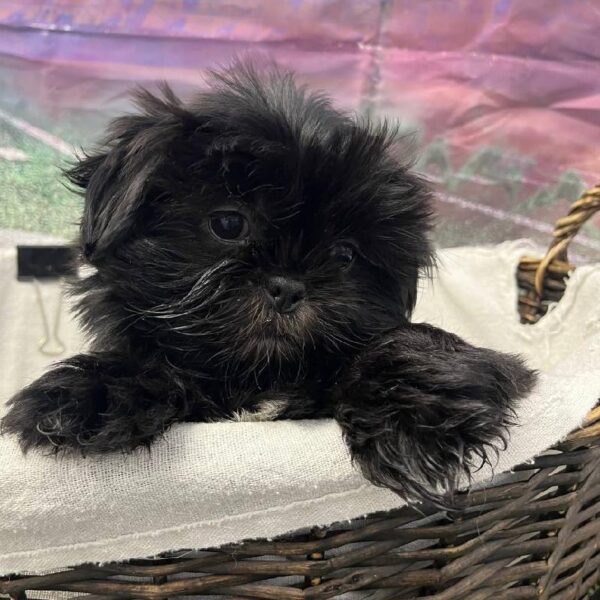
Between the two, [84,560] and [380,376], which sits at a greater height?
[380,376]

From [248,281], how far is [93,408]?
1.09 feet

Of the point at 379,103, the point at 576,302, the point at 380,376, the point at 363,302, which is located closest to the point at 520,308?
the point at 576,302

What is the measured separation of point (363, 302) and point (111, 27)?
2.02 meters

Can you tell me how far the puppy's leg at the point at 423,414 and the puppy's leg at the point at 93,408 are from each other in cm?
30

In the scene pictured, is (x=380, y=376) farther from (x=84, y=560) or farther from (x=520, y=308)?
(x=520, y=308)

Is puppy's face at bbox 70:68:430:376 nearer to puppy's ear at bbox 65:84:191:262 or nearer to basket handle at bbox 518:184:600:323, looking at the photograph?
puppy's ear at bbox 65:84:191:262

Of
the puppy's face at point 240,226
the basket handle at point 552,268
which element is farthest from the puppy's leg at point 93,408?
the basket handle at point 552,268

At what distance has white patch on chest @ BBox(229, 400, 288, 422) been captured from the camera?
1.18 meters

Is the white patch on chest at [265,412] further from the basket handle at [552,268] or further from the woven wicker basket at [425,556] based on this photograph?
the basket handle at [552,268]

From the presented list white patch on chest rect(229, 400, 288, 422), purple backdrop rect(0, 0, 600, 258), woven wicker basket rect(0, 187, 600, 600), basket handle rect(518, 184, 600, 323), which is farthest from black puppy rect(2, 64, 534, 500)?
purple backdrop rect(0, 0, 600, 258)

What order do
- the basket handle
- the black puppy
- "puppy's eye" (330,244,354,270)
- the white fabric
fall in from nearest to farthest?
the white fabric, the black puppy, "puppy's eye" (330,244,354,270), the basket handle

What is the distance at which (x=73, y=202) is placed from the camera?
2928 mm

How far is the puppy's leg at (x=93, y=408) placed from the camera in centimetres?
95

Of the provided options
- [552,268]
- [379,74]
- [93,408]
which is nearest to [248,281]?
[93,408]
